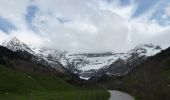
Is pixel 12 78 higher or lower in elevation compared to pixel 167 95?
higher

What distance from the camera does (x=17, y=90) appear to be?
106188mm

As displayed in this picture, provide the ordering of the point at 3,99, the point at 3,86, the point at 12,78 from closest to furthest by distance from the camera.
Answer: the point at 3,99
the point at 3,86
the point at 12,78

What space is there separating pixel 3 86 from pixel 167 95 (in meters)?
55.7

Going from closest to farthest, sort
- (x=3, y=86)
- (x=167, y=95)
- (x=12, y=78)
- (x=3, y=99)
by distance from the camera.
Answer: (x=167, y=95) < (x=3, y=99) < (x=3, y=86) < (x=12, y=78)

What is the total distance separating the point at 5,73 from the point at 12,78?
17.6 feet

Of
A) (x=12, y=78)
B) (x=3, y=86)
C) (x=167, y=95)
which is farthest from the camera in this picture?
(x=12, y=78)

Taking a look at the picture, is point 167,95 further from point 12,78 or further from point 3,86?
point 12,78

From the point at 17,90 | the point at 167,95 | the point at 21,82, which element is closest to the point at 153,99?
the point at 167,95

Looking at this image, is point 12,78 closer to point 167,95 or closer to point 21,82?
point 21,82

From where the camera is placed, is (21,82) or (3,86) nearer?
(3,86)

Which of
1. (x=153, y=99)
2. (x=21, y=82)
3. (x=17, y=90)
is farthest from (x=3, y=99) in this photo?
(x=21, y=82)

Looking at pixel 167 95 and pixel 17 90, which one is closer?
pixel 167 95

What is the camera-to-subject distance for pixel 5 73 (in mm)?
129000

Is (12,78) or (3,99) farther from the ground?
(12,78)
